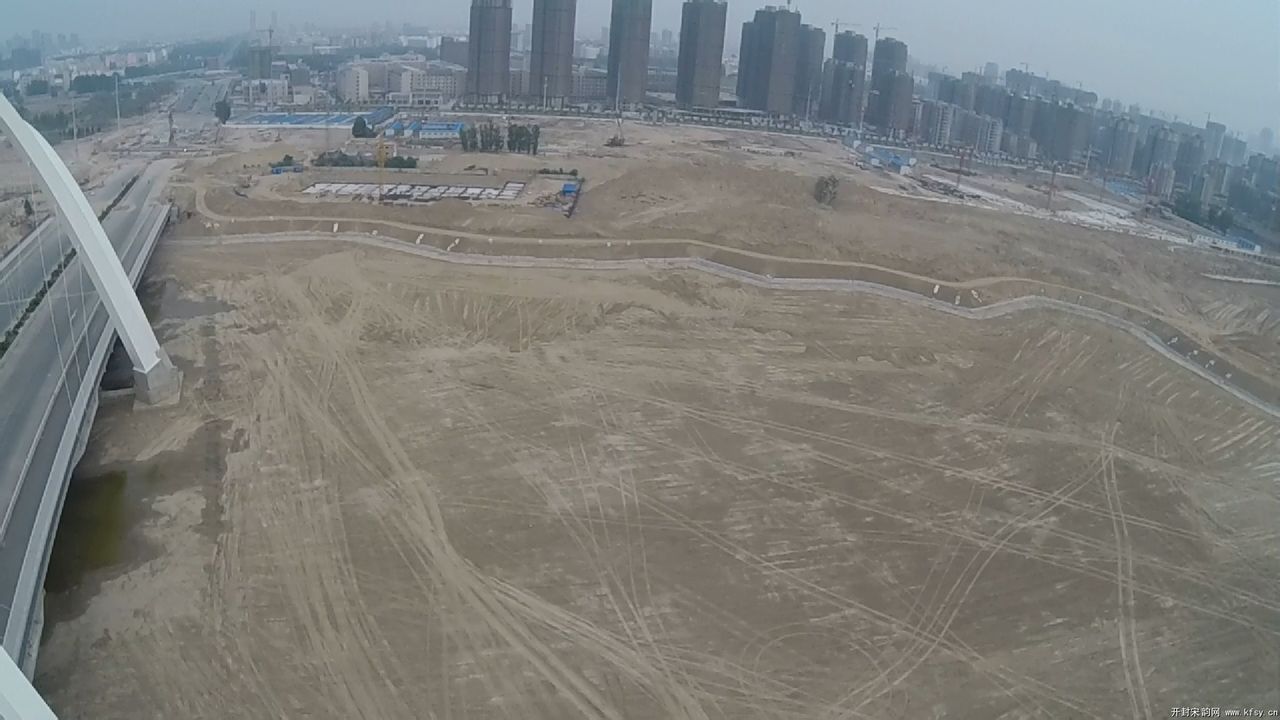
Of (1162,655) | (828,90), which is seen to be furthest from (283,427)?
(828,90)

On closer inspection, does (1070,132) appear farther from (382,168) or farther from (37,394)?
(37,394)

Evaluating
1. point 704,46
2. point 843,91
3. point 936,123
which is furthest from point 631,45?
point 936,123

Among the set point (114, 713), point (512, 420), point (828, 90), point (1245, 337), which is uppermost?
point (828, 90)

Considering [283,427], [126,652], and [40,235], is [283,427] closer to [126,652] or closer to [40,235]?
[126,652]

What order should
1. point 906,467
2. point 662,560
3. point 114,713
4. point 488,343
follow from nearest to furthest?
point 114,713
point 662,560
point 906,467
point 488,343

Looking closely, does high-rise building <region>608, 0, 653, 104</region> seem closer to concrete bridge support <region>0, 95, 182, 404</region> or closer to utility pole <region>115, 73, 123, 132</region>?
utility pole <region>115, 73, 123, 132</region>
